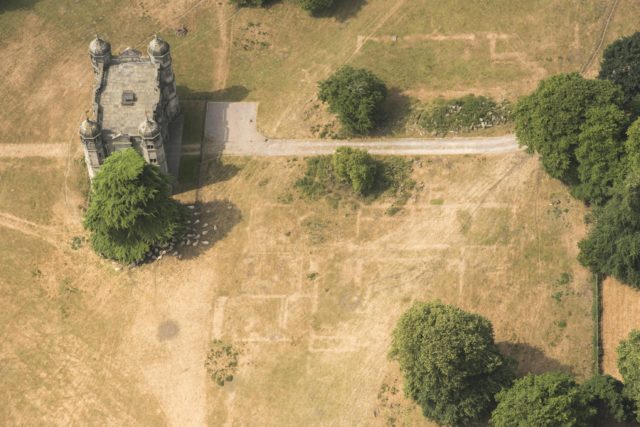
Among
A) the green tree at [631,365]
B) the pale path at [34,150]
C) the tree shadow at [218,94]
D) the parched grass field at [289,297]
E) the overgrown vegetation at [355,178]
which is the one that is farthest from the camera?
the tree shadow at [218,94]

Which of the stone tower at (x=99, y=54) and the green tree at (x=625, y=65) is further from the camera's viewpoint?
the stone tower at (x=99, y=54)

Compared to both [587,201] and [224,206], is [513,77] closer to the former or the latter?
[587,201]

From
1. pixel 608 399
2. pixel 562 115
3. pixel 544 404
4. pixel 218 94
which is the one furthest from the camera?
pixel 218 94

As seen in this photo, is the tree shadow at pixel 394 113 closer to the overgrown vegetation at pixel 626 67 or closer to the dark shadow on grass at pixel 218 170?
the dark shadow on grass at pixel 218 170

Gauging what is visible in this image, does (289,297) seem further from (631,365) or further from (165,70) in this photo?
(631,365)

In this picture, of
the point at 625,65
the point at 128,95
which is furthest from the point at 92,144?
the point at 625,65

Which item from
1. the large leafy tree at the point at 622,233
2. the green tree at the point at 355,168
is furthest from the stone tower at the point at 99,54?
the large leafy tree at the point at 622,233

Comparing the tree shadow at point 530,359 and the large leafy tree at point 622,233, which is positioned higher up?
the large leafy tree at point 622,233
